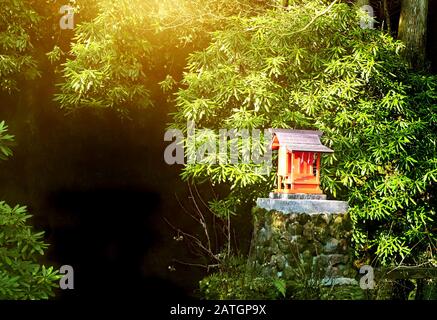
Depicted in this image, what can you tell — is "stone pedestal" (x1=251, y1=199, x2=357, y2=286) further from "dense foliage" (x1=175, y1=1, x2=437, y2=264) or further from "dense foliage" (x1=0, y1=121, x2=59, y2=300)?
"dense foliage" (x1=0, y1=121, x2=59, y2=300)

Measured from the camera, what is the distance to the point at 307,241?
6.57m

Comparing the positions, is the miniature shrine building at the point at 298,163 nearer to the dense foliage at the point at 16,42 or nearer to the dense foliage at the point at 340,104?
the dense foliage at the point at 340,104

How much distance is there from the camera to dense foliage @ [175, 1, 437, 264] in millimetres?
Result: 7668

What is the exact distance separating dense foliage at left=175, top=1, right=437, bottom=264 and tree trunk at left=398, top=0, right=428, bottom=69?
660mm

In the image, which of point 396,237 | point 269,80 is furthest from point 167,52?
point 396,237

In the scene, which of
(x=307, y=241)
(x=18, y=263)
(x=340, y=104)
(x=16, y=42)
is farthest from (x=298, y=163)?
(x=16, y=42)

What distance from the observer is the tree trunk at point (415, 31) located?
8961mm

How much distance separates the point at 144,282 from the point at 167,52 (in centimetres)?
452

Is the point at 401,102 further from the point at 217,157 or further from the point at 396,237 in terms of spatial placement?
the point at 217,157

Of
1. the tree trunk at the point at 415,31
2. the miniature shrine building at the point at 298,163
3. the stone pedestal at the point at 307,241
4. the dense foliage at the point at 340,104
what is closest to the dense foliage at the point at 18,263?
the stone pedestal at the point at 307,241

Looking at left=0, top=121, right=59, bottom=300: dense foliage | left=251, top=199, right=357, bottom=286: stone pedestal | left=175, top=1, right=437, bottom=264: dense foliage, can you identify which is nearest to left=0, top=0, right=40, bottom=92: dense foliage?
left=175, top=1, right=437, bottom=264: dense foliage

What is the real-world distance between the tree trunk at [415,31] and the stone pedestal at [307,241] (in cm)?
361

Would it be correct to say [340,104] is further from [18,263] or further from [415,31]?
[18,263]

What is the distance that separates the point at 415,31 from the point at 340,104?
2.27 m
